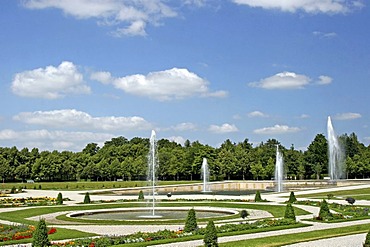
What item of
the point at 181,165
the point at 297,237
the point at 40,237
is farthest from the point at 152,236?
the point at 181,165

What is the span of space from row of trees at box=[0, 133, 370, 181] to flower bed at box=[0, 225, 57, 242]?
5807cm

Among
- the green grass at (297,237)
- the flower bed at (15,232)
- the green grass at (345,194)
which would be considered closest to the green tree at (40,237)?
the flower bed at (15,232)

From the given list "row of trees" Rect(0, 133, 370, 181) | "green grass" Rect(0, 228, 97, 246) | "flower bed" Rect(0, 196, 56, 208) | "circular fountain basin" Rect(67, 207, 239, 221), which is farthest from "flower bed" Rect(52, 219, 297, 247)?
"row of trees" Rect(0, 133, 370, 181)

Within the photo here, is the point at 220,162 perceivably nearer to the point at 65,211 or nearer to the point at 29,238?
the point at 65,211

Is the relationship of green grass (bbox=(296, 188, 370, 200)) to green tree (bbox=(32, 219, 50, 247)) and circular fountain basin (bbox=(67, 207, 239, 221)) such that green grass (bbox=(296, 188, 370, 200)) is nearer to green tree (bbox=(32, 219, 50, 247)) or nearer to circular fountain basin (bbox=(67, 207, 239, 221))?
circular fountain basin (bbox=(67, 207, 239, 221))

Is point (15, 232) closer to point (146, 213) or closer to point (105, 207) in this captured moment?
point (146, 213)

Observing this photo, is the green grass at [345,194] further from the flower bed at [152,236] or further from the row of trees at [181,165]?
the row of trees at [181,165]

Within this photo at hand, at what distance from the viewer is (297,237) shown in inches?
664

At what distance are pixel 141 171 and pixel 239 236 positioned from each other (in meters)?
61.6

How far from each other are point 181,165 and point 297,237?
62.5 meters

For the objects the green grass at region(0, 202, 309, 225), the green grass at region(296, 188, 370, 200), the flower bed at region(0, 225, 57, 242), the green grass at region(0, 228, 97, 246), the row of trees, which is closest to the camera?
the green grass at region(0, 228, 97, 246)

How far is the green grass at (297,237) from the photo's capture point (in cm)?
1545

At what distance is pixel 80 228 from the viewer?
802 inches

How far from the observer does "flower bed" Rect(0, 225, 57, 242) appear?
17.4 meters
